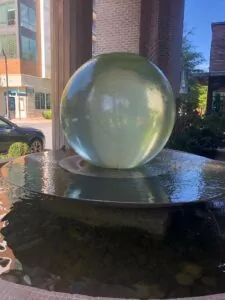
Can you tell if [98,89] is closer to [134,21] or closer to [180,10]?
[134,21]

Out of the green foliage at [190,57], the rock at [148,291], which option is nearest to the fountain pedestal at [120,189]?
the rock at [148,291]

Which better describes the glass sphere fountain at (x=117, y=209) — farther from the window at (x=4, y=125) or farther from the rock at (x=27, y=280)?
the window at (x=4, y=125)

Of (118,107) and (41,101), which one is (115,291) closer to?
(118,107)

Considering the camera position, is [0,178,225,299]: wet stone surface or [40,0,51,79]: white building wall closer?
[0,178,225,299]: wet stone surface

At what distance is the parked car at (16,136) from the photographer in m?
8.02

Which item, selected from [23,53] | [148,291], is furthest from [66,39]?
[23,53]

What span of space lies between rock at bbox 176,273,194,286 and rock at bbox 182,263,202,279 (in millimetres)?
37

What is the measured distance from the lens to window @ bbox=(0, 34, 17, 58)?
84.5 feet

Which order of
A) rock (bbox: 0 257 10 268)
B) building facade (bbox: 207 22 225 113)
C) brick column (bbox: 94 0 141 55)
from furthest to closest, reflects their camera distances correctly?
building facade (bbox: 207 22 225 113), brick column (bbox: 94 0 141 55), rock (bbox: 0 257 10 268)

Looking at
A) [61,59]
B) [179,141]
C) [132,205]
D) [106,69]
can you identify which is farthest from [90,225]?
[179,141]

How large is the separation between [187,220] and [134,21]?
717 cm

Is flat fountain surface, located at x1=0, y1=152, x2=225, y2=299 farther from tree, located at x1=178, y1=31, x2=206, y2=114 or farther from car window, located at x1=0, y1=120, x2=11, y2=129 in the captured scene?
tree, located at x1=178, y1=31, x2=206, y2=114

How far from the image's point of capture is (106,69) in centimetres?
280

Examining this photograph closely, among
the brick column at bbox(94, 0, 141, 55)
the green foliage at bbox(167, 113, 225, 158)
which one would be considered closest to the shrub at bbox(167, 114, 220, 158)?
the green foliage at bbox(167, 113, 225, 158)
